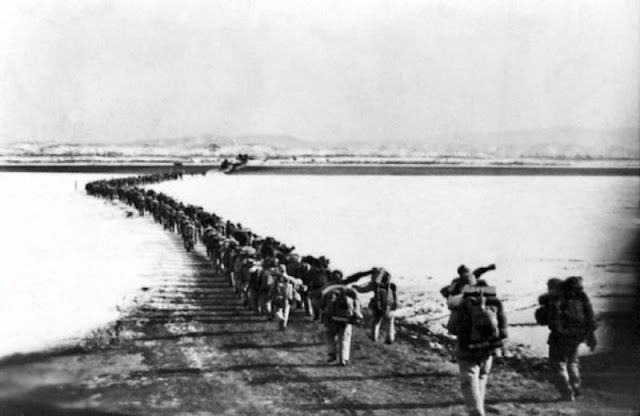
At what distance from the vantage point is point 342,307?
7906 millimetres

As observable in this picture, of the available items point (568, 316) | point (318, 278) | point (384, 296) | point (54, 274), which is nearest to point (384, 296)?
point (384, 296)

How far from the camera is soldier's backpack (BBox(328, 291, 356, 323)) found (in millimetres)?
7871

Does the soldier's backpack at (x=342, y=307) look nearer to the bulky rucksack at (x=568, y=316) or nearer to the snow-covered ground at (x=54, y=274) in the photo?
the bulky rucksack at (x=568, y=316)

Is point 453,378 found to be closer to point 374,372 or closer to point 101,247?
point 374,372

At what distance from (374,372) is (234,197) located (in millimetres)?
21189

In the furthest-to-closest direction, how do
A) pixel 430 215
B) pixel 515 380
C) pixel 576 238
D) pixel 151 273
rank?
pixel 430 215, pixel 576 238, pixel 151 273, pixel 515 380

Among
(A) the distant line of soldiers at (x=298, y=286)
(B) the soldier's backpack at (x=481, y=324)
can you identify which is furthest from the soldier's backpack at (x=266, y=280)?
(B) the soldier's backpack at (x=481, y=324)

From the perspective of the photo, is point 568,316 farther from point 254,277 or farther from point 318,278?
point 254,277

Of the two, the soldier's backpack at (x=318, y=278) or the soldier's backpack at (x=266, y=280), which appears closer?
the soldier's backpack at (x=318, y=278)

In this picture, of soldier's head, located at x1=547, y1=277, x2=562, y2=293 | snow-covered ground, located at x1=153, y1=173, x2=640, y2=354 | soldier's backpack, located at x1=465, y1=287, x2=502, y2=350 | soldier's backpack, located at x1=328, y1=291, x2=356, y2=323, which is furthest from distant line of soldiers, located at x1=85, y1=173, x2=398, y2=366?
soldier's head, located at x1=547, y1=277, x2=562, y2=293

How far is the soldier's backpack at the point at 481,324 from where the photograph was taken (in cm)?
627


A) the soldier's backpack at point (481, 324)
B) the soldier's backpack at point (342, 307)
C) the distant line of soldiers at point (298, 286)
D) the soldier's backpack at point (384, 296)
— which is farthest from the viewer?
the soldier's backpack at point (384, 296)

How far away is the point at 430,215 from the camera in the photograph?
18.4 meters

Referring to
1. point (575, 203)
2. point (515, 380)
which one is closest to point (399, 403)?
point (515, 380)
